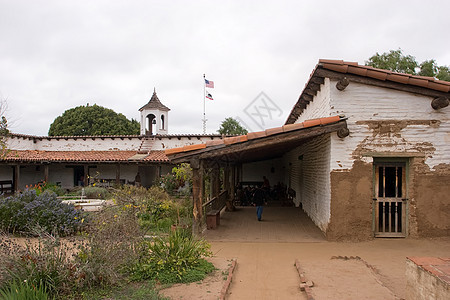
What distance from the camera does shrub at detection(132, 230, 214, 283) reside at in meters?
5.39

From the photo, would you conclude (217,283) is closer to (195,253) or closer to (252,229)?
(195,253)

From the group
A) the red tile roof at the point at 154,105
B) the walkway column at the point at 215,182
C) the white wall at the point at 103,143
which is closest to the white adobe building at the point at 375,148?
the walkway column at the point at 215,182

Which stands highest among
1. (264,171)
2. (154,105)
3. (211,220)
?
(154,105)

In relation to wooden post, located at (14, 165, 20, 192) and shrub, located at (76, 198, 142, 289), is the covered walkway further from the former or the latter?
wooden post, located at (14, 165, 20, 192)

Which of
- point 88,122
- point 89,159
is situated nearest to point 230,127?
point 88,122

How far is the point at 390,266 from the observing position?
6.21 m

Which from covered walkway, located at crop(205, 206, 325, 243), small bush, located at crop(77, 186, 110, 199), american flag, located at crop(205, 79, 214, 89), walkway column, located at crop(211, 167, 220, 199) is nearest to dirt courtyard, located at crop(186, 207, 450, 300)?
covered walkway, located at crop(205, 206, 325, 243)

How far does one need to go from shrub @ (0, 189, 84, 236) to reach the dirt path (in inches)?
157

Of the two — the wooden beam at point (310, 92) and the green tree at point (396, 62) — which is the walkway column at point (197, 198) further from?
the green tree at point (396, 62)

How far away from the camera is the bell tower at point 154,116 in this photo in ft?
81.5

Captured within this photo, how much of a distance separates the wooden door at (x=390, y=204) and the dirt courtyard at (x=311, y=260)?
36cm

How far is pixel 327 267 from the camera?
20.0 feet

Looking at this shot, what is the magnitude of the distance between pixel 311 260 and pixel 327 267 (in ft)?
1.81

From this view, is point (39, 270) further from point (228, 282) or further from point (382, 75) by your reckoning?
point (382, 75)
